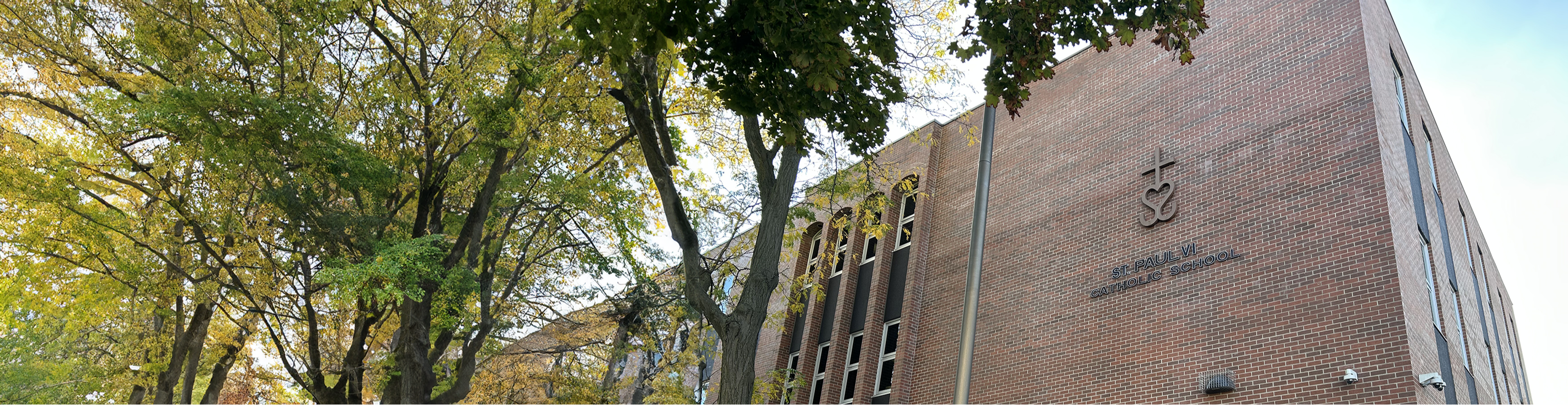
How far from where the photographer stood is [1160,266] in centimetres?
1411

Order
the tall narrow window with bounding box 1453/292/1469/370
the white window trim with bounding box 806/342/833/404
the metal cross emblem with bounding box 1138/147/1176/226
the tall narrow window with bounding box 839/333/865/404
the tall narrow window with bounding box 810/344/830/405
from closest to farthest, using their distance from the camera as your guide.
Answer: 1. the tall narrow window with bounding box 1453/292/1469/370
2. the metal cross emblem with bounding box 1138/147/1176/226
3. the tall narrow window with bounding box 839/333/865/404
4. the white window trim with bounding box 806/342/833/404
5. the tall narrow window with bounding box 810/344/830/405

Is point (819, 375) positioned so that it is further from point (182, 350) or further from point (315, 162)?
point (182, 350)

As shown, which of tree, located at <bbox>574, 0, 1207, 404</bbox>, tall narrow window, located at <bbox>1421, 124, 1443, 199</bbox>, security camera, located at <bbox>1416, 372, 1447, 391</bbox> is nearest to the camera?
tree, located at <bbox>574, 0, 1207, 404</bbox>

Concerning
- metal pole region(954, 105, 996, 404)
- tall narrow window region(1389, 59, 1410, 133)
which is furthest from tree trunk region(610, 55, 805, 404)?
tall narrow window region(1389, 59, 1410, 133)

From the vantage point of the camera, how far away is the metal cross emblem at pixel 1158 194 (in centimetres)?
1456

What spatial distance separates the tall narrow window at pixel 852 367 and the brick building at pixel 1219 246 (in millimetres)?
53

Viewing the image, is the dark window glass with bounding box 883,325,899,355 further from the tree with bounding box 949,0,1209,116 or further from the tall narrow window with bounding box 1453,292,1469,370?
the tree with bounding box 949,0,1209,116

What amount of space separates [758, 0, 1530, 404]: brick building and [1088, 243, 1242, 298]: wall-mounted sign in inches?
1.1

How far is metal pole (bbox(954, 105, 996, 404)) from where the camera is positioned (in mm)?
8273

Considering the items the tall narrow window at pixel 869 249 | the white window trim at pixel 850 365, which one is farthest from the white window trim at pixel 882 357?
the tall narrow window at pixel 869 249

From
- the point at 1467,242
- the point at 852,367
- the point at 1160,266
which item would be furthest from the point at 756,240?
the point at 1467,242

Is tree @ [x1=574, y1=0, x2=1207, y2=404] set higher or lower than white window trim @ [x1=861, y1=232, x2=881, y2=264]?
lower

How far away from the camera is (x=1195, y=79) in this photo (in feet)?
51.1

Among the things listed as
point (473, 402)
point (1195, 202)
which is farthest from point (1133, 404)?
point (473, 402)
